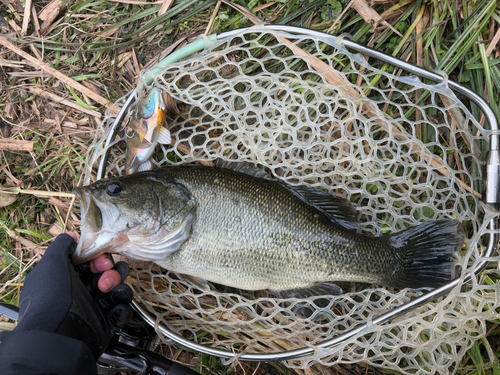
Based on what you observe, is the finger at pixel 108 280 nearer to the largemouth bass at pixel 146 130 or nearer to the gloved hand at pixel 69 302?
the gloved hand at pixel 69 302

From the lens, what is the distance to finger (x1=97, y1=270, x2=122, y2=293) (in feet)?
7.14

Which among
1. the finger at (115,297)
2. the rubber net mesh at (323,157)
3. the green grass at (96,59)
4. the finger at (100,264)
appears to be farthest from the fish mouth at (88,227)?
the green grass at (96,59)

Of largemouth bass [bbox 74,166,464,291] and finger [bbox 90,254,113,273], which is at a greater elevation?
largemouth bass [bbox 74,166,464,291]

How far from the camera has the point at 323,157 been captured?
8.61 feet

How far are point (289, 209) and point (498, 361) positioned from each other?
69.3 inches

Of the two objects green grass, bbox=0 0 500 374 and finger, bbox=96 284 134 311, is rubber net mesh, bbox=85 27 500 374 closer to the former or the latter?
green grass, bbox=0 0 500 374

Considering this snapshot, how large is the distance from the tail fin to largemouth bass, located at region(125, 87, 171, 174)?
175 centimetres

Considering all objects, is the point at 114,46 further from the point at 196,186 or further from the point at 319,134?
the point at 319,134

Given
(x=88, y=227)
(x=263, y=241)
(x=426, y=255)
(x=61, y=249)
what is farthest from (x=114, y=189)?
(x=426, y=255)

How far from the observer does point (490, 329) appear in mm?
2469

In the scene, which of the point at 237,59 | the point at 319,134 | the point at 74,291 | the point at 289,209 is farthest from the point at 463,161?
the point at 74,291

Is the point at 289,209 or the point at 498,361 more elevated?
the point at 289,209

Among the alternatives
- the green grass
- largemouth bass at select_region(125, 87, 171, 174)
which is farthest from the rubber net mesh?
the green grass

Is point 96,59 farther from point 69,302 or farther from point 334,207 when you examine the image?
point 334,207
